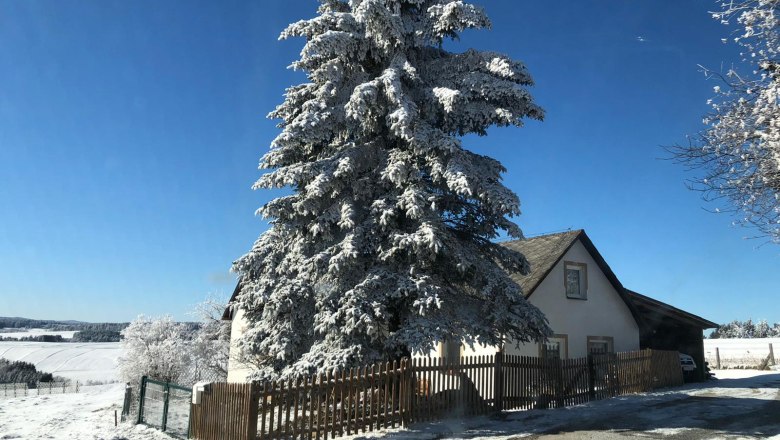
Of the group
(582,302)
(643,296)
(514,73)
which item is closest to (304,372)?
(514,73)

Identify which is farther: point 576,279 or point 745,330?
point 745,330

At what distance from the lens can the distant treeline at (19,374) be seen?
65875 millimetres

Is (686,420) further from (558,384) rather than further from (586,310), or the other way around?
(586,310)

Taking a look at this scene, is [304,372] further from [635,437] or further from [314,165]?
[635,437]

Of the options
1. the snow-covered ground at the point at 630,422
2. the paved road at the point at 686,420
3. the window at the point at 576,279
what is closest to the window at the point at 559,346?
the window at the point at 576,279

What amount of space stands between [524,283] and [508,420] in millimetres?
8870

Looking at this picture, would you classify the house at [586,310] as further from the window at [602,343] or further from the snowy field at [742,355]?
the snowy field at [742,355]

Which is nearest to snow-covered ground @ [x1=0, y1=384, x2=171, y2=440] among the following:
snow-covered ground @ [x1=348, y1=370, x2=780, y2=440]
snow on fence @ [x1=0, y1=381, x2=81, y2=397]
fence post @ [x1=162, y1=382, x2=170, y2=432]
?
fence post @ [x1=162, y1=382, x2=170, y2=432]

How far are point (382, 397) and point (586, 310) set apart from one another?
14.7 metres

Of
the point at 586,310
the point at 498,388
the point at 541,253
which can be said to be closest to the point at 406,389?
the point at 498,388

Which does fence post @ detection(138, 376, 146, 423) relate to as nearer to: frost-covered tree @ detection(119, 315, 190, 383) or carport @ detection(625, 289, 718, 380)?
carport @ detection(625, 289, 718, 380)

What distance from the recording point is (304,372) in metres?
11.7

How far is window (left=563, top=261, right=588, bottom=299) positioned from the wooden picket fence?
7.30m

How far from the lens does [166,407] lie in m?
14.4
